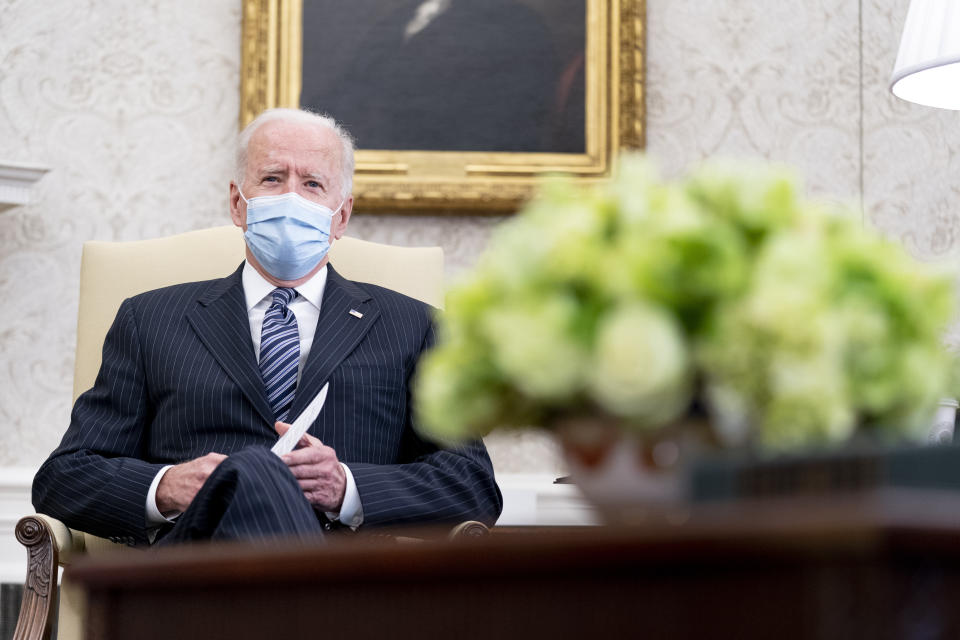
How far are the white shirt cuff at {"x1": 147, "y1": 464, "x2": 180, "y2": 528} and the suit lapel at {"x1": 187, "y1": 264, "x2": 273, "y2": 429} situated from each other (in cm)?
21

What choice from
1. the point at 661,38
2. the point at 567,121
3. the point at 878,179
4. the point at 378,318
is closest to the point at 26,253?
the point at 378,318

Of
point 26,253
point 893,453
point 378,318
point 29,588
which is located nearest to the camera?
point 893,453

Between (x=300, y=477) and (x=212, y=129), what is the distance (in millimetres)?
1321

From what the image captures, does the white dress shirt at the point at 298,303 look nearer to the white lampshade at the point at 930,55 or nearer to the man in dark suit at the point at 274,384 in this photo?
the man in dark suit at the point at 274,384

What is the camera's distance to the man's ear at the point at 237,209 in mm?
2219

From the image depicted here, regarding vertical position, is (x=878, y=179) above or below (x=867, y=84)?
below

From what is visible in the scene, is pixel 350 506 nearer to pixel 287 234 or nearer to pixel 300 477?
pixel 300 477

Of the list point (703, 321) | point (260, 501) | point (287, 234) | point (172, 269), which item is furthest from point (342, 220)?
point (703, 321)

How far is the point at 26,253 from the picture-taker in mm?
2705

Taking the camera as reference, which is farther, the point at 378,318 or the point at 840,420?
the point at 378,318

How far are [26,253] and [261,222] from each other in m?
0.91

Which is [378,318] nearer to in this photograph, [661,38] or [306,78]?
[306,78]

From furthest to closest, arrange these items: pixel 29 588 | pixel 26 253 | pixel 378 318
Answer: pixel 26 253 → pixel 378 318 → pixel 29 588

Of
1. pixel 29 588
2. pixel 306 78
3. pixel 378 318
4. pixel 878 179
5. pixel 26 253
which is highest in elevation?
pixel 306 78
